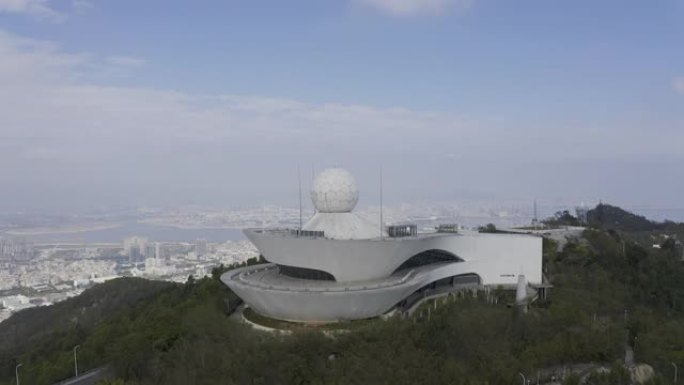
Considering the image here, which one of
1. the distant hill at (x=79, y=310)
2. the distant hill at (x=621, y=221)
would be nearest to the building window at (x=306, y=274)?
the distant hill at (x=79, y=310)

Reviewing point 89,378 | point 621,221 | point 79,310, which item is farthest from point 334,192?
point 621,221

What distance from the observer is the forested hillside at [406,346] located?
18.6 m

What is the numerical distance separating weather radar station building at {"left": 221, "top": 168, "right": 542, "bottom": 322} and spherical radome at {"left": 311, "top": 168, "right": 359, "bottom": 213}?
0.05 m

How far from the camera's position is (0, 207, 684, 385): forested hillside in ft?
61.1

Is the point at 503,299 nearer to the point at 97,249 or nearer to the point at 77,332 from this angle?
the point at 77,332

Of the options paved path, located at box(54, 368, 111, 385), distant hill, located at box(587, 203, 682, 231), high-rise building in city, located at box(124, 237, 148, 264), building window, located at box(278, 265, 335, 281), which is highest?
building window, located at box(278, 265, 335, 281)

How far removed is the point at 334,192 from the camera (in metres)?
29.5

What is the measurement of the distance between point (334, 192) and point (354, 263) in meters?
4.24

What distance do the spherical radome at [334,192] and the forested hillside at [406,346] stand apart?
7025 millimetres

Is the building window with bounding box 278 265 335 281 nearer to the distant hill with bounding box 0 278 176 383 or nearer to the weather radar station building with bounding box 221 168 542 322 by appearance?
the weather radar station building with bounding box 221 168 542 322

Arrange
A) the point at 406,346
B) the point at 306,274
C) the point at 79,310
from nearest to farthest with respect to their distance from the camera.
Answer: the point at 406,346 → the point at 306,274 → the point at 79,310

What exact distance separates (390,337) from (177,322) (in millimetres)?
10751

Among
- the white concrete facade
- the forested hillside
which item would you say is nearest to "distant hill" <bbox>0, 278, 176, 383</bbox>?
the forested hillside

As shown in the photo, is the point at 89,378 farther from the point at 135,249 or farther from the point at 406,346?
the point at 135,249
